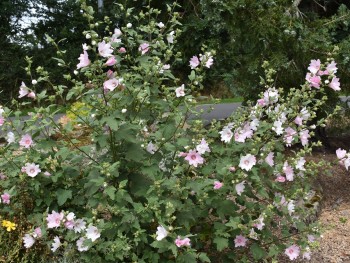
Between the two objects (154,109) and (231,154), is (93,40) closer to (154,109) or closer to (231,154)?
(154,109)

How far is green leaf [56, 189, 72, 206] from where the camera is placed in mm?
2654

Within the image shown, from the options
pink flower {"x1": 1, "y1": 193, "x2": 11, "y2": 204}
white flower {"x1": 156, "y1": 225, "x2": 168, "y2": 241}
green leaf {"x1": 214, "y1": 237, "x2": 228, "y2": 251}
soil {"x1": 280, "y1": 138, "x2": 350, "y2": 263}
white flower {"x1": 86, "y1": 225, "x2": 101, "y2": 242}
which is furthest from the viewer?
soil {"x1": 280, "y1": 138, "x2": 350, "y2": 263}

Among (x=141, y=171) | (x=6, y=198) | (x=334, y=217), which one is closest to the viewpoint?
(x=141, y=171)

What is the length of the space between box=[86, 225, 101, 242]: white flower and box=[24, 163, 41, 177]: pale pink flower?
419 millimetres

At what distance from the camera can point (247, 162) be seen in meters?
2.53

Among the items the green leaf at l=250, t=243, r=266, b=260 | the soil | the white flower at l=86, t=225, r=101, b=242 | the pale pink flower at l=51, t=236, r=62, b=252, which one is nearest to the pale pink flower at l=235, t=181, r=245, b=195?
the green leaf at l=250, t=243, r=266, b=260

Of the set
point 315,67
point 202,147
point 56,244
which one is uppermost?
point 315,67

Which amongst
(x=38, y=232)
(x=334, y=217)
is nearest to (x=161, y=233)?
(x=38, y=232)

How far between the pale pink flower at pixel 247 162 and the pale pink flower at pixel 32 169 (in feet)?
3.40

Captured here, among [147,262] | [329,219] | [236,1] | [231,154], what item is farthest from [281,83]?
[147,262]

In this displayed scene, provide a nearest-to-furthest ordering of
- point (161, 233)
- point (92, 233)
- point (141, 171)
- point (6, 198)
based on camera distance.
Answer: point (161, 233) < point (92, 233) < point (141, 171) < point (6, 198)

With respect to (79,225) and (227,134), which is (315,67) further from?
(79,225)

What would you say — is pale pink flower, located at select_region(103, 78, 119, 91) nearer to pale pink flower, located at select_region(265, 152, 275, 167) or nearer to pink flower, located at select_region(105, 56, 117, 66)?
pink flower, located at select_region(105, 56, 117, 66)

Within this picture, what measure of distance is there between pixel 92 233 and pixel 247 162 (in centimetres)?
83
